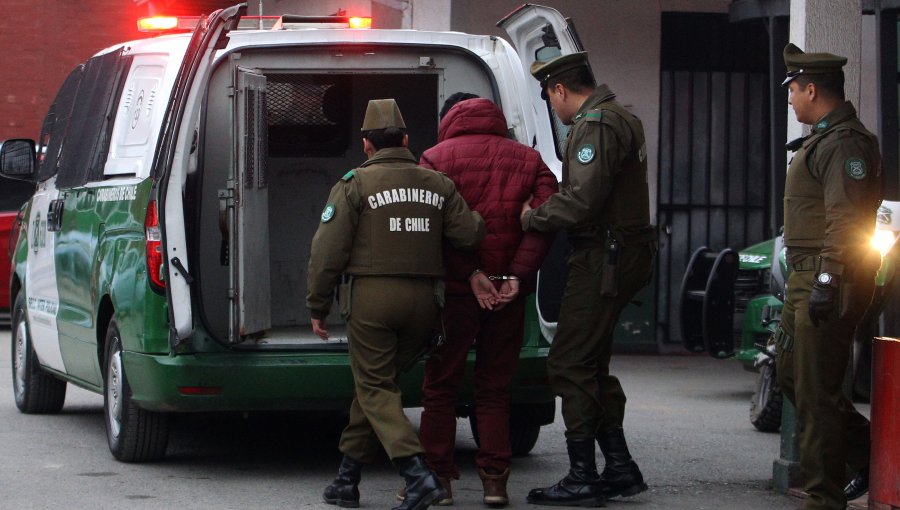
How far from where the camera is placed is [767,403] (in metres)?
9.55

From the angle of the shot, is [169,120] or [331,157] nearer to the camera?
[169,120]

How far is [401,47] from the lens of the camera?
24.1 feet

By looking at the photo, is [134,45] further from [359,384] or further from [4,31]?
A: [4,31]

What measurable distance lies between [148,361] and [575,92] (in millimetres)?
2223

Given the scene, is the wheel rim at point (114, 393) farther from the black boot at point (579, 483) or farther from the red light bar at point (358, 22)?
the black boot at point (579, 483)

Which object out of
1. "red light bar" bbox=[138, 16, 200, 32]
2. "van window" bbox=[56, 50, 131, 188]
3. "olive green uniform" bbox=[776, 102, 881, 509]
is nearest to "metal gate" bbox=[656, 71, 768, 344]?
"red light bar" bbox=[138, 16, 200, 32]

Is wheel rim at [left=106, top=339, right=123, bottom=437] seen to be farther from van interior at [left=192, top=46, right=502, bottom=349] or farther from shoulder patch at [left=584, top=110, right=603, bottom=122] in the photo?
shoulder patch at [left=584, top=110, right=603, bottom=122]

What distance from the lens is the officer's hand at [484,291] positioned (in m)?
6.56

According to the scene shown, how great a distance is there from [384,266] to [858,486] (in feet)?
7.16

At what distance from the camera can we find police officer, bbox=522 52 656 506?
6.51m

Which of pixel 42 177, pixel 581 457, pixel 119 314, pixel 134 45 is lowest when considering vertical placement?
pixel 581 457

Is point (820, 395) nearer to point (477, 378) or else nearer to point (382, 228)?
point (477, 378)

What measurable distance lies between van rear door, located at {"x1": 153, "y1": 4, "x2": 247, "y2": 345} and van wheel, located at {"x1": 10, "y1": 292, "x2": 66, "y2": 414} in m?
2.97

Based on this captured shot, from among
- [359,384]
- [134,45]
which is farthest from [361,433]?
[134,45]
